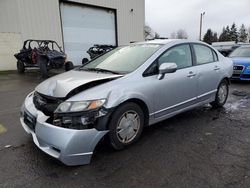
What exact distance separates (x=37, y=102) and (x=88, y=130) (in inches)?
37.3

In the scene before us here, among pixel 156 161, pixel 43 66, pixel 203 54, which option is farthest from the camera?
pixel 43 66

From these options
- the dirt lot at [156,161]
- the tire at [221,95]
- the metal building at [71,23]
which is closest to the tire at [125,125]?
the dirt lot at [156,161]

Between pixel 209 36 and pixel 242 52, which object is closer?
Answer: pixel 242 52

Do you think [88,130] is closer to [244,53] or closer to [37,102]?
[37,102]

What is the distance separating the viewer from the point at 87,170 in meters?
2.83

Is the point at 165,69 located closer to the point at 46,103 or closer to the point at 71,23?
the point at 46,103

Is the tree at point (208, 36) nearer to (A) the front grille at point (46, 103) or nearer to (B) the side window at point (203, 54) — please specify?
(B) the side window at point (203, 54)

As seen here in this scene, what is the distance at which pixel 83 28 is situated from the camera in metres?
16.1

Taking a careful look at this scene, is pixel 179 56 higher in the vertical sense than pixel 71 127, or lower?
higher

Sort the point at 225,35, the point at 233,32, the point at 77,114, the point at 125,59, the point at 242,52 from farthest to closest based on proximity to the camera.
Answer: the point at 233,32 < the point at 225,35 < the point at 242,52 < the point at 125,59 < the point at 77,114

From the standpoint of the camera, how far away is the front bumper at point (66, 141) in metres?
2.66

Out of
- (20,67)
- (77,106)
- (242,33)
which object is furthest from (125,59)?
(242,33)

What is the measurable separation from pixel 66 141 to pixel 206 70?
123 inches

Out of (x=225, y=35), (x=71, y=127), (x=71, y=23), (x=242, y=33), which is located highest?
(x=242, y=33)
